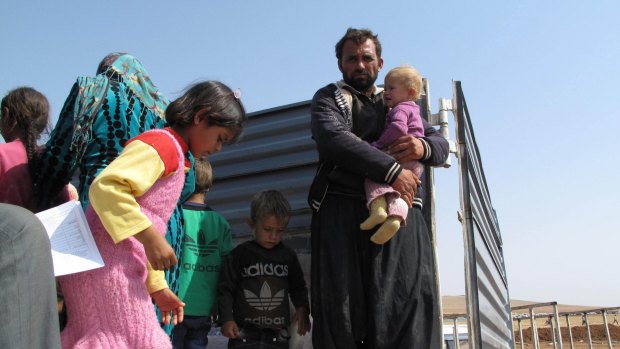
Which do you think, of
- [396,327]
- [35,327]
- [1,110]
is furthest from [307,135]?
[35,327]

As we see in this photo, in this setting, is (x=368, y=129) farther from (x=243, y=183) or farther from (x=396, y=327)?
(x=243, y=183)

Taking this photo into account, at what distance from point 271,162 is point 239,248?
80 centimetres

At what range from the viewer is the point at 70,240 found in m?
1.88

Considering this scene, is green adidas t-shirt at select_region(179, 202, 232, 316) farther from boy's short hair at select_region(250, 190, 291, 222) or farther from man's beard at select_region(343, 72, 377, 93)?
man's beard at select_region(343, 72, 377, 93)

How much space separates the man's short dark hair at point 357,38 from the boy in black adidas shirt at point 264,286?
0.92m

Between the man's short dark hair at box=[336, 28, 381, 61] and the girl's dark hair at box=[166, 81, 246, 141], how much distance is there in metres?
1.09

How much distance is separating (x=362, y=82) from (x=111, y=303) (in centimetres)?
187

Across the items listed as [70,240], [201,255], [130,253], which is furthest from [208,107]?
[201,255]

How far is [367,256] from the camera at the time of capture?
2910mm

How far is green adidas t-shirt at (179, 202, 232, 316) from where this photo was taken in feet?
10.7

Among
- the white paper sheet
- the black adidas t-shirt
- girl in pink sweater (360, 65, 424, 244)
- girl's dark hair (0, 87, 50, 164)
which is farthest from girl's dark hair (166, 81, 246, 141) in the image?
the black adidas t-shirt

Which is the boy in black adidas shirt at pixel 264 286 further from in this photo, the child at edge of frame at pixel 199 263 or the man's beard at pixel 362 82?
the man's beard at pixel 362 82

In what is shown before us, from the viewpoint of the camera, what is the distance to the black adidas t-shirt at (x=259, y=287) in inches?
129

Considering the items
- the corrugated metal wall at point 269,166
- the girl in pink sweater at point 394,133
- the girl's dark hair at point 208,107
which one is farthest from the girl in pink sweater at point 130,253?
the corrugated metal wall at point 269,166
